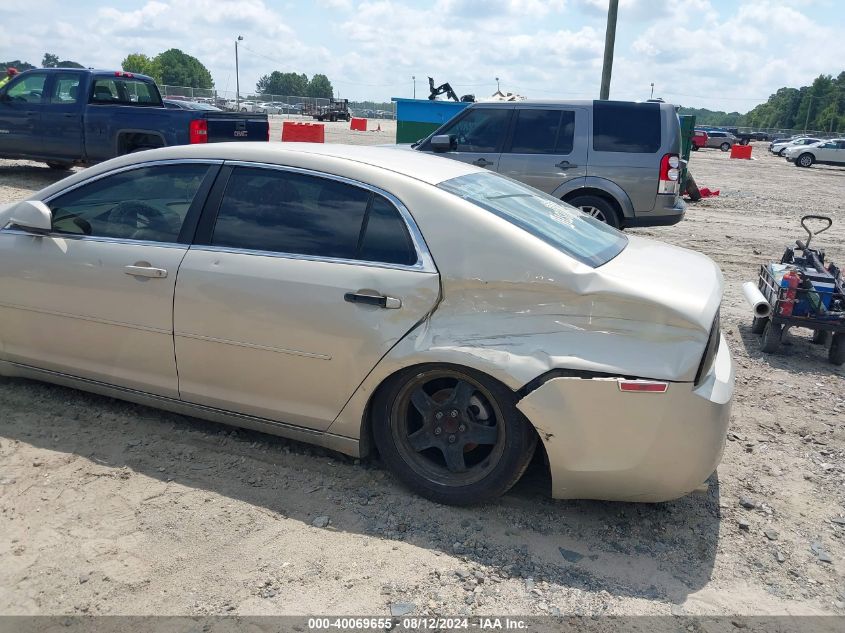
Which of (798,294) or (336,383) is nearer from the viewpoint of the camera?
(336,383)

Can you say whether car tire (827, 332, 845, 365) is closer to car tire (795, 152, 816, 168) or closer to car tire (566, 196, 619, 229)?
car tire (566, 196, 619, 229)

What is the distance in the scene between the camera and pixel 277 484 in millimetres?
3529

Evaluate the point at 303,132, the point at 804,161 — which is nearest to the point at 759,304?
the point at 303,132

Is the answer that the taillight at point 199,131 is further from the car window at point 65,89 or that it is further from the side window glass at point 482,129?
the side window glass at point 482,129

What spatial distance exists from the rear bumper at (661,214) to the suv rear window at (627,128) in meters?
0.65

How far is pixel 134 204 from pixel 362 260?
4.86 feet

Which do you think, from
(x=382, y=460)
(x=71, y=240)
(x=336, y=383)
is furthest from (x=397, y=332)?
(x=71, y=240)

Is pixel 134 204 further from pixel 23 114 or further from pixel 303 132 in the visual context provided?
pixel 303 132

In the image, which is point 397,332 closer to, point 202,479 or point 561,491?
point 561,491

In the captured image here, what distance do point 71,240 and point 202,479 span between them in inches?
62.2

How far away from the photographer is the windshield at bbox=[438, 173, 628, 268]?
3.38 m

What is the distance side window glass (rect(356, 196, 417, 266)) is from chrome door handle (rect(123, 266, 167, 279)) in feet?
3.53

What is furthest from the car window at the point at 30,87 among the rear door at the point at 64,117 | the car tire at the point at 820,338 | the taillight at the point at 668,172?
the car tire at the point at 820,338

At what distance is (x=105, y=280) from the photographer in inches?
151
